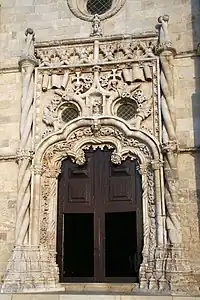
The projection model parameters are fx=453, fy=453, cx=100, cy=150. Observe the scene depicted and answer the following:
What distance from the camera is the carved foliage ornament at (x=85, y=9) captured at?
9773 mm

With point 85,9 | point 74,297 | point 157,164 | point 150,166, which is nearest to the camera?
point 74,297

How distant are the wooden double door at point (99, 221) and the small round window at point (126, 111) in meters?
0.78

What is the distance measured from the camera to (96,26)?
9578 mm

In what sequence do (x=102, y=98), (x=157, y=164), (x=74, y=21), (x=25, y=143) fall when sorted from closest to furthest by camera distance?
(x=157, y=164) < (x=25, y=143) < (x=102, y=98) < (x=74, y=21)

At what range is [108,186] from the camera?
8.91m

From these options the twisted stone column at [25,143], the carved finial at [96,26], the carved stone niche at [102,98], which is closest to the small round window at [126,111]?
the carved stone niche at [102,98]

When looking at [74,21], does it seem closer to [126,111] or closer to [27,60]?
[27,60]

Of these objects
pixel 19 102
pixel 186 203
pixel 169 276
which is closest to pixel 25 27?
pixel 19 102

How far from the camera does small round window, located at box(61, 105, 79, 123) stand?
30.8 ft

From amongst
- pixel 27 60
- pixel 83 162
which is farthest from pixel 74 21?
pixel 83 162

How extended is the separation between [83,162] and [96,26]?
2919 mm

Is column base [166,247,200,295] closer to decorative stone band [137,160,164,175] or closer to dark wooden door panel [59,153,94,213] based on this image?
decorative stone band [137,160,164,175]

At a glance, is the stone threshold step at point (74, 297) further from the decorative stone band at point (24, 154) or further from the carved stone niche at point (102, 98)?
the carved stone niche at point (102, 98)

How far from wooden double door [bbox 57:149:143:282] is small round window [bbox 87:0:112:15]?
321 centimetres
